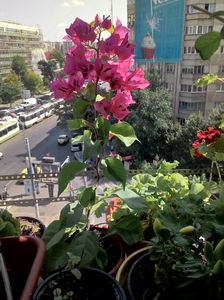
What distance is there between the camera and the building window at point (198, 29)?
8227 mm

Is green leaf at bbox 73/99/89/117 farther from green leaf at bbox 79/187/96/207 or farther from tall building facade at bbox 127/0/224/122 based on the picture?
tall building facade at bbox 127/0/224/122

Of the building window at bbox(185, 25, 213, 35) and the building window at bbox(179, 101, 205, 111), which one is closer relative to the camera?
the building window at bbox(185, 25, 213, 35)

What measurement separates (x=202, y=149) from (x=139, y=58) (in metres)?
10.8

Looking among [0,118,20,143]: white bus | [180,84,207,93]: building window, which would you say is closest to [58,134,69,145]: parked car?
[0,118,20,143]: white bus

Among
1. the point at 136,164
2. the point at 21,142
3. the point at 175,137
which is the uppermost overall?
the point at 175,137

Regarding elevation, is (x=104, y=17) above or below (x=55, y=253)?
above

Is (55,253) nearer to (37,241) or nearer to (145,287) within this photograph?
(37,241)

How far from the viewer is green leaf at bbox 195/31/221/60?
390 millimetres

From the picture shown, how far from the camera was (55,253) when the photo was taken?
437 millimetres

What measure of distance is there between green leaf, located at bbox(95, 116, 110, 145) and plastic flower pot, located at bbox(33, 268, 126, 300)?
0.74ft

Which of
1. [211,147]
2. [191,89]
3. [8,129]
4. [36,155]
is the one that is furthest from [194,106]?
[211,147]

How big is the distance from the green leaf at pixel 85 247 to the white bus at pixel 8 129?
11657mm

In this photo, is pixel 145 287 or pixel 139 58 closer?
pixel 145 287

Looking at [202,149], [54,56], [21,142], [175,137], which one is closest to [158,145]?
[175,137]
